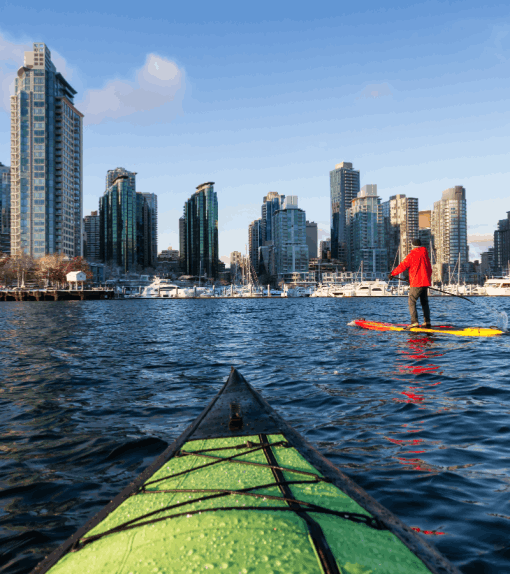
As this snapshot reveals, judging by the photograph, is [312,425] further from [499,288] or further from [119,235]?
[119,235]

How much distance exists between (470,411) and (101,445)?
6092 millimetres

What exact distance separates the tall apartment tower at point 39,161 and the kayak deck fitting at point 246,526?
13306cm

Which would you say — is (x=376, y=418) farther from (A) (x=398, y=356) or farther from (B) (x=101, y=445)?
(A) (x=398, y=356)

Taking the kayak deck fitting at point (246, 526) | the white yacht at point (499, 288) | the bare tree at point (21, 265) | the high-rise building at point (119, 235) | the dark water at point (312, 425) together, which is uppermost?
the high-rise building at point (119, 235)

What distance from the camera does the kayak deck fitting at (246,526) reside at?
2.16 meters

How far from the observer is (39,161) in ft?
400

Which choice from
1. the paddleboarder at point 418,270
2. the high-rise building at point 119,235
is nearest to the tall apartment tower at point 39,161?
the high-rise building at point 119,235

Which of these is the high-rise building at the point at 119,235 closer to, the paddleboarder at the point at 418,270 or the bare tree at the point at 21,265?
the bare tree at the point at 21,265

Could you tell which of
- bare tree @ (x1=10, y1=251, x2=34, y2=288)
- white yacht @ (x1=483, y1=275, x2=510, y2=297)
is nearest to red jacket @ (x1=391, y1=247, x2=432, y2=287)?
bare tree @ (x1=10, y1=251, x2=34, y2=288)

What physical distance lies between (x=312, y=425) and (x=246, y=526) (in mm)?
4130

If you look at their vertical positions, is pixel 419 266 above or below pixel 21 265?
below

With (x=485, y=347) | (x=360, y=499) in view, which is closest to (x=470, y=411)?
(x=360, y=499)

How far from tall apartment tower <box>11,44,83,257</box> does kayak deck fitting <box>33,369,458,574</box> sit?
133 metres

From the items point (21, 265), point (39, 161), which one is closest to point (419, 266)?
point (21, 265)
